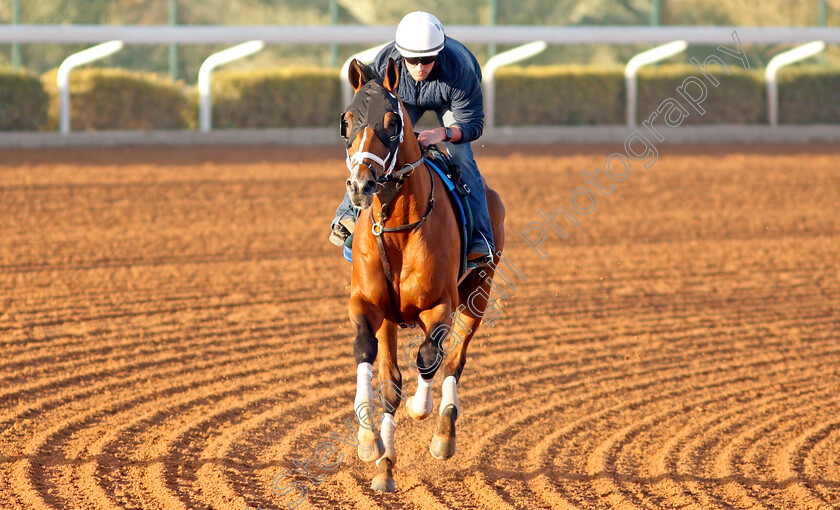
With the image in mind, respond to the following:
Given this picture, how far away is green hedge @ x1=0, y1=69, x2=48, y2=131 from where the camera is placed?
706 inches

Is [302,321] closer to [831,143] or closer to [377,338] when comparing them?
[377,338]

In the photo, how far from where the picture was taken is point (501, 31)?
20.6 metres

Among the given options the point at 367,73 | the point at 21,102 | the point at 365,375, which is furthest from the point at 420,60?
the point at 21,102

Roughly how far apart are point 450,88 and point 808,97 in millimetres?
20617

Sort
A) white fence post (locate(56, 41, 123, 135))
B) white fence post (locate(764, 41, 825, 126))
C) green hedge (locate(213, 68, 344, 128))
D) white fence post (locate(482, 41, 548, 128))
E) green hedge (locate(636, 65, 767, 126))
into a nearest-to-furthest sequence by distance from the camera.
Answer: white fence post (locate(56, 41, 123, 135)) → green hedge (locate(213, 68, 344, 128)) → white fence post (locate(482, 41, 548, 128)) → white fence post (locate(764, 41, 825, 126)) → green hedge (locate(636, 65, 767, 126))

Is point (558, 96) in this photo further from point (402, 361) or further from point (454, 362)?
point (454, 362)

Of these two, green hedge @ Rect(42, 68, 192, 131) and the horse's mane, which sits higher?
the horse's mane

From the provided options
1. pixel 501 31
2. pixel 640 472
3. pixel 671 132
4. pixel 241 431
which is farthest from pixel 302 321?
pixel 671 132

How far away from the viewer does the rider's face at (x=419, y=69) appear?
5.20 metres

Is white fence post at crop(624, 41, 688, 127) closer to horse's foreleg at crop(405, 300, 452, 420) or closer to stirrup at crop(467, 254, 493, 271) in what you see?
stirrup at crop(467, 254, 493, 271)

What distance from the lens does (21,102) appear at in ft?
59.1

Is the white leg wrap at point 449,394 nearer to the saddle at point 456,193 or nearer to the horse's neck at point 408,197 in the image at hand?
the saddle at point 456,193

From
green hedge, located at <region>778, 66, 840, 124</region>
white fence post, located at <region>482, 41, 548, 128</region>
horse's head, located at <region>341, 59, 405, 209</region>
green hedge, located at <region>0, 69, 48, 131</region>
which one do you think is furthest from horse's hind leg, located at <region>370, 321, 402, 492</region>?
green hedge, located at <region>778, 66, 840, 124</region>

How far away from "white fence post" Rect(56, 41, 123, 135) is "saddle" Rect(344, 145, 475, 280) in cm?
1358
